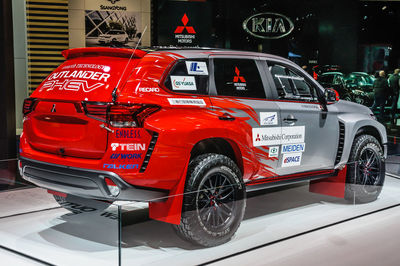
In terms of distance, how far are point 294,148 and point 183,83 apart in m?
1.33

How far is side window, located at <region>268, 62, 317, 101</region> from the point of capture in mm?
4770

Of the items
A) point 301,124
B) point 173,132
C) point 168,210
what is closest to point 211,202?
point 168,210

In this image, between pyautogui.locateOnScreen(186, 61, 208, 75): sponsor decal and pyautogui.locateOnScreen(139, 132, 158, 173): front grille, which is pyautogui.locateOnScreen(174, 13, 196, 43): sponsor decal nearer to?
pyautogui.locateOnScreen(186, 61, 208, 75): sponsor decal

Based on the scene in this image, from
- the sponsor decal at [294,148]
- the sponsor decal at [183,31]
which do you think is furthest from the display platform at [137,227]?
the sponsor decal at [183,31]

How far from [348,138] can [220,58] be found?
5.72 feet

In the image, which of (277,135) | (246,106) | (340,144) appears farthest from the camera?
(340,144)

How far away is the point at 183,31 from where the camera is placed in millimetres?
9953

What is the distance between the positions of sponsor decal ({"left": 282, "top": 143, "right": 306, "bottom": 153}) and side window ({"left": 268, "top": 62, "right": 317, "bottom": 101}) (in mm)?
442

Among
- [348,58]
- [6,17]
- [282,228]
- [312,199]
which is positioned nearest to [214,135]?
[282,228]

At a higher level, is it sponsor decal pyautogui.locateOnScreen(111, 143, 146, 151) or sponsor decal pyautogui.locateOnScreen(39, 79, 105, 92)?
sponsor decal pyautogui.locateOnScreen(39, 79, 105, 92)

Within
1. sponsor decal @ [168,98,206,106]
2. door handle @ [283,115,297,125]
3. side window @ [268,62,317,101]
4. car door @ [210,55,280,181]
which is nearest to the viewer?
sponsor decal @ [168,98,206,106]

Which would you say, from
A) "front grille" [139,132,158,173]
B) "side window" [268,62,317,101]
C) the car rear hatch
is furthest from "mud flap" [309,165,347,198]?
the car rear hatch

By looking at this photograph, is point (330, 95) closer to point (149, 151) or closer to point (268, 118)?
point (268, 118)

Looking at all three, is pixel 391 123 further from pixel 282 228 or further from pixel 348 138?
pixel 282 228
